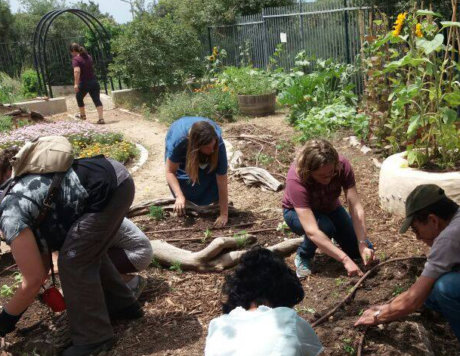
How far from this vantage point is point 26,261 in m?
2.87

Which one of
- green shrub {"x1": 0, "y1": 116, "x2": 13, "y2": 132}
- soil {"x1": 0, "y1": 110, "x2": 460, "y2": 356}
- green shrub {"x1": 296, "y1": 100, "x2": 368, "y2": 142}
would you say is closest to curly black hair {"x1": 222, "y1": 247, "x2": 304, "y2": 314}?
soil {"x1": 0, "y1": 110, "x2": 460, "y2": 356}

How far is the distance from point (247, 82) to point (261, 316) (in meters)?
10.1

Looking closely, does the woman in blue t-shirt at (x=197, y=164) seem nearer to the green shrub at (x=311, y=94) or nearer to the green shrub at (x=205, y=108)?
the green shrub at (x=311, y=94)

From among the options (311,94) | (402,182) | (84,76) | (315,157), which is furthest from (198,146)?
(84,76)

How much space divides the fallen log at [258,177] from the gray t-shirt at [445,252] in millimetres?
3529

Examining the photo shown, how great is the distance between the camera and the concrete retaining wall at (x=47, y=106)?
13617 mm

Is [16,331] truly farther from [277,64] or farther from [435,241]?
[277,64]

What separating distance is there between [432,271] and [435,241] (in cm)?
16

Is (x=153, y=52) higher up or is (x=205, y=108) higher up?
(x=153, y=52)

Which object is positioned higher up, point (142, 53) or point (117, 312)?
point (142, 53)

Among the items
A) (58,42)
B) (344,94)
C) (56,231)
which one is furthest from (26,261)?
(58,42)

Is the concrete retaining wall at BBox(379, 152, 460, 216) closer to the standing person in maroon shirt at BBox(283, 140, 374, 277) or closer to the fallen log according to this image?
the standing person in maroon shirt at BBox(283, 140, 374, 277)

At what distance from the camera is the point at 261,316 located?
2.00m

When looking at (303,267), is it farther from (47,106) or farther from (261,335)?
(47,106)
